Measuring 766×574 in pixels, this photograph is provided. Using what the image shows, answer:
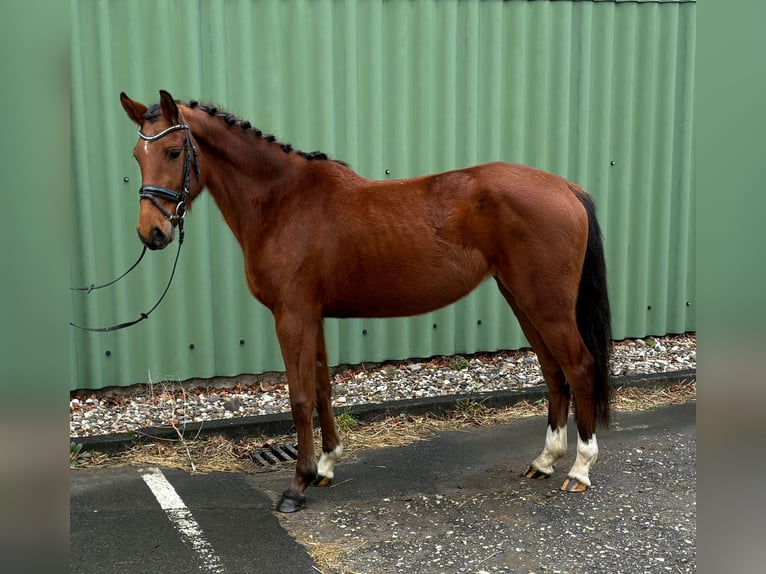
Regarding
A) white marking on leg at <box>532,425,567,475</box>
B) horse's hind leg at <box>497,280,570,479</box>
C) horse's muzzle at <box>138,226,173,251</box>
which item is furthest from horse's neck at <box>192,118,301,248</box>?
white marking on leg at <box>532,425,567,475</box>

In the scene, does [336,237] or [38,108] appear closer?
[38,108]

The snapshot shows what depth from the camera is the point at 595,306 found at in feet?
12.6

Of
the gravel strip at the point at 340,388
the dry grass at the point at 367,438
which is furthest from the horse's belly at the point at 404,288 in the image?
the gravel strip at the point at 340,388

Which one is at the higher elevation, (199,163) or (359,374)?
(199,163)

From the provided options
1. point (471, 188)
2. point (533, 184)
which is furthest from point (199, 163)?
point (533, 184)

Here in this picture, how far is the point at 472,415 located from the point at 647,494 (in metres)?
1.53

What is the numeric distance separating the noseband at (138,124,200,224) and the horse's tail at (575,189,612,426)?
6.74 feet

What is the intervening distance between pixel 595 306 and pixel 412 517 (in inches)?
59.2

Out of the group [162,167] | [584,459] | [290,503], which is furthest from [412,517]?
[162,167]

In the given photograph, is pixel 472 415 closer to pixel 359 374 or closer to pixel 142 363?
pixel 359 374

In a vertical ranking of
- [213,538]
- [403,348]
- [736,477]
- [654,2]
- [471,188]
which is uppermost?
[654,2]

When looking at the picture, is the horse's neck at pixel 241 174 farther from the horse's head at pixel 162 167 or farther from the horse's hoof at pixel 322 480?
the horse's hoof at pixel 322 480

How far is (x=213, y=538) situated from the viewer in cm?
334

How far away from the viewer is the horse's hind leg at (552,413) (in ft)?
13.0
